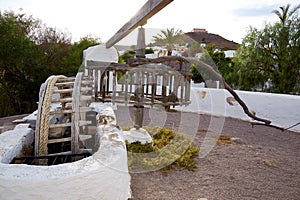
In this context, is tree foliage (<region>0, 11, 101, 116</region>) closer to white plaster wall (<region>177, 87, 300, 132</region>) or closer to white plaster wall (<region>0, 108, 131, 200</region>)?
white plaster wall (<region>177, 87, 300, 132</region>)

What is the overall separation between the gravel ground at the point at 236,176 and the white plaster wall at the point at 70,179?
4.31 ft

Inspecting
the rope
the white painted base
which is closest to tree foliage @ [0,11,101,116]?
the white painted base

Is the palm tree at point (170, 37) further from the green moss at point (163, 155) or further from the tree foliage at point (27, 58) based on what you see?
the tree foliage at point (27, 58)

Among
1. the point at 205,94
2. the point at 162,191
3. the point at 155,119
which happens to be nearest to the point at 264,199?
the point at 162,191

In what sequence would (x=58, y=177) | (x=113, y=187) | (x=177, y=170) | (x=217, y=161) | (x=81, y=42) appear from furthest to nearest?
(x=81, y=42), (x=217, y=161), (x=177, y=170), (x=113, y=187), (x=58, y=177)

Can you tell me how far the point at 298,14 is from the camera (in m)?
10.5

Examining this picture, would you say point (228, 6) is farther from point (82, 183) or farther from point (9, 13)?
point (9, 13)

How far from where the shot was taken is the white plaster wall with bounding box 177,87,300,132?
7.62 meters

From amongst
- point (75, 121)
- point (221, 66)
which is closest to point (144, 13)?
point (75, 121)

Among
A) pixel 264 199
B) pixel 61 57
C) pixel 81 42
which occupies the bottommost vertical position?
pixel 264 199

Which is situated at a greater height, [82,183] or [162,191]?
[82,183]

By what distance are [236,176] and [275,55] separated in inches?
332

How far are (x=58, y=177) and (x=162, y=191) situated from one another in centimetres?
196

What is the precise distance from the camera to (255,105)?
859 centimetres
